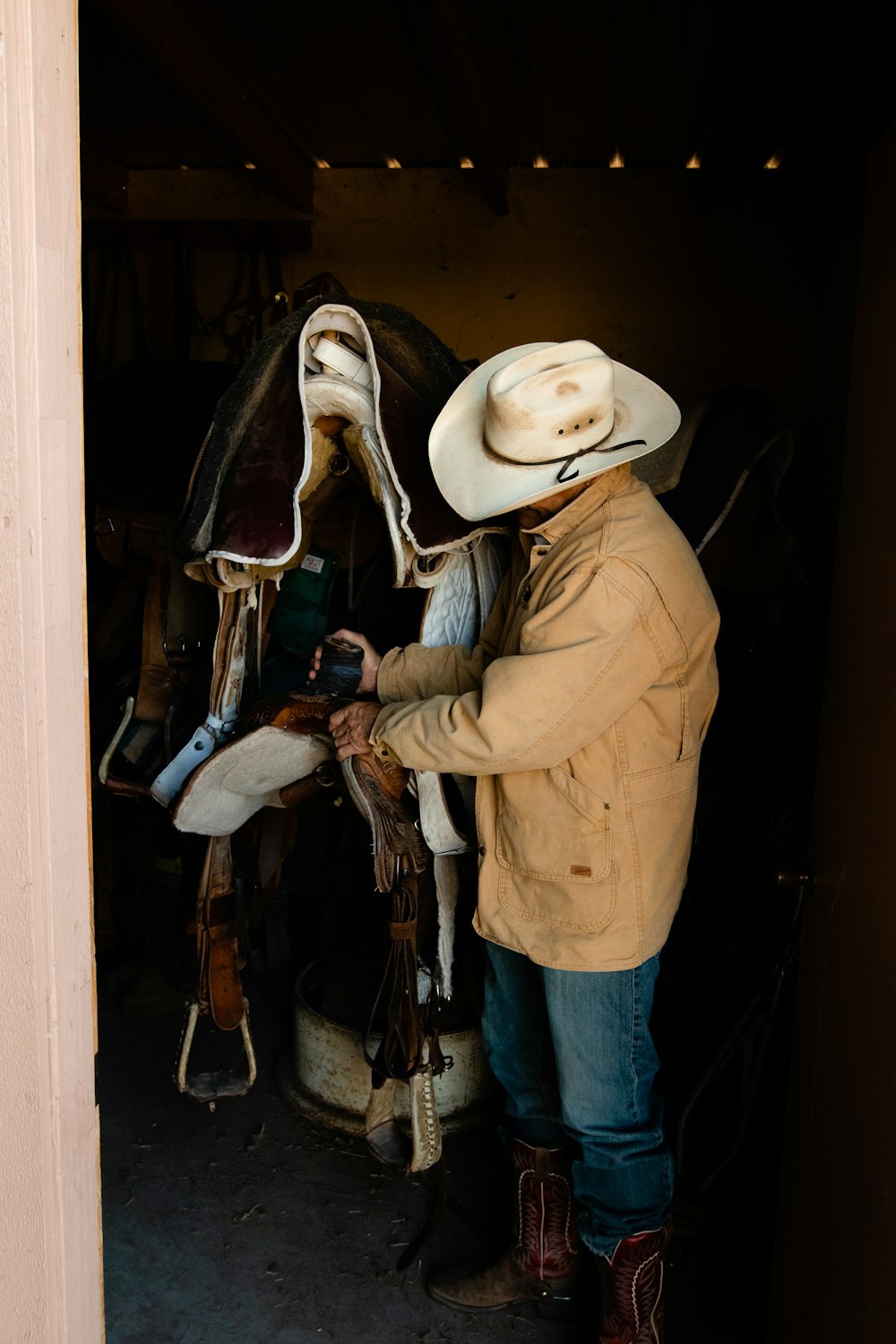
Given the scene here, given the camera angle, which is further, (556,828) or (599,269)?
(599,269)

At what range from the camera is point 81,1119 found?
3.46ft

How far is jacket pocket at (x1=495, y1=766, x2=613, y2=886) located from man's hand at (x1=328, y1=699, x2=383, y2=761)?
270 mm

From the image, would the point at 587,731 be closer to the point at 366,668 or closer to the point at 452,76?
the point at 366,668

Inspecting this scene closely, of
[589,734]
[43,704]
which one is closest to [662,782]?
[589,734]

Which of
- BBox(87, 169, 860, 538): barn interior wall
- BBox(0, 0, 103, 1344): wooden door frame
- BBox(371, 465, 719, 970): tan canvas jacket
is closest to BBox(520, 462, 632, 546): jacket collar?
BBox(371, 465, 719, 970): tan canvas jacket

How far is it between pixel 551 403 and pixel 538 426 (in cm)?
4

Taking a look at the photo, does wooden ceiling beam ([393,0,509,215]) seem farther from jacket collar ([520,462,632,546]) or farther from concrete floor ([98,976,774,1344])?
concrete floor ([98,976,774,1344])

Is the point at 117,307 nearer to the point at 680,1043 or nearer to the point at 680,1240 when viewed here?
the point at 680,1043

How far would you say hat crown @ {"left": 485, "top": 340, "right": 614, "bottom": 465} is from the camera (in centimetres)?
157

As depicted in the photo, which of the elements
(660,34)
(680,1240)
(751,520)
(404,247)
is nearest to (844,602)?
(751,520)

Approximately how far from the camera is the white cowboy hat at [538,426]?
1577 millimetres

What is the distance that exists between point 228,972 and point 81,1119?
1252 mm

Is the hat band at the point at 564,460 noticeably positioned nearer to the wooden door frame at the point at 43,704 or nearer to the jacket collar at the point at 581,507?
the jacket collar at the point at 581,507

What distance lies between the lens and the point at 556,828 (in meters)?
1.71
